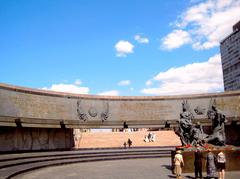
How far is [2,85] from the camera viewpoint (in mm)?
22406

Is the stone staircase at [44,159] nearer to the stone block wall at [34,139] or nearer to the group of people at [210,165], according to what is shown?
the stone block wall at [34,139]

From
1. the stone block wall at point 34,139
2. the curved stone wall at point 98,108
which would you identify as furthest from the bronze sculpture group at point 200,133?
the stone block wall at point 34,139

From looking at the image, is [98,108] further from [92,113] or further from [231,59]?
[231,59]

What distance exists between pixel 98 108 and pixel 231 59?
75.8 meters

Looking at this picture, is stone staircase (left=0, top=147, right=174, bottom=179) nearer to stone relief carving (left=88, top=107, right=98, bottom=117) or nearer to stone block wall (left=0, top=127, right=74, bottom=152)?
stone block wall (left=0, top=127, right=74, bottom=152)

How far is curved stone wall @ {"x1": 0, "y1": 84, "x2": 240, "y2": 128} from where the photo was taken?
78.2ft

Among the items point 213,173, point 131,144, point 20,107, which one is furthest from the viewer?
point 131,144

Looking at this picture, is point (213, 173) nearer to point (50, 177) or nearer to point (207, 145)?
point (207, 145)

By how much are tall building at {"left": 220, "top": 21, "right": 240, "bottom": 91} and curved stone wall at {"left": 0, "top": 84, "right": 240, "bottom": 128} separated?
6229 centimetres

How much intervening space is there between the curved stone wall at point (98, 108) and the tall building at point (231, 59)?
6229 centimetres

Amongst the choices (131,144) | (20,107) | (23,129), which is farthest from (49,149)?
(131,144)

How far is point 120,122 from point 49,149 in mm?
7700

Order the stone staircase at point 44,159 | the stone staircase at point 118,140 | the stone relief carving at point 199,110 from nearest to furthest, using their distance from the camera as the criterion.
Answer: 1. the stone staircase at point 44,159
2. the stone relief carving at point 199,110
3. the stone staircase at point 118,140

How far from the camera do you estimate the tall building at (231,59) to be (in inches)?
3573
